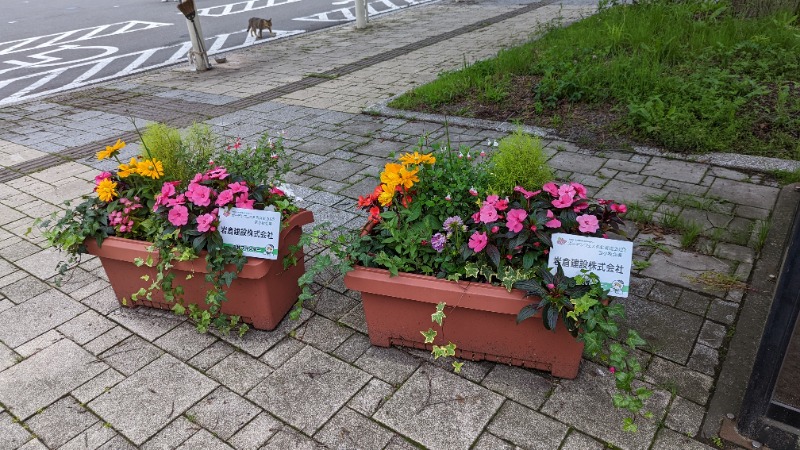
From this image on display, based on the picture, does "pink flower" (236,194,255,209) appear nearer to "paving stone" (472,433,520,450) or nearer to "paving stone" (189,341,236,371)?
"paving stone" (189,341,236,371)

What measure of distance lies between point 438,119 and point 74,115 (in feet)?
15.6

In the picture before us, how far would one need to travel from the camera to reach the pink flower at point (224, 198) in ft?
8.70

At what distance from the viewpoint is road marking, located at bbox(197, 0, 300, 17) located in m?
15.2

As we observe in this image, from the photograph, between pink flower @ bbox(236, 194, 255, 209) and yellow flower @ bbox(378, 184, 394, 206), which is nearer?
yellow flower @ bbox(378, 184, 394, 206)

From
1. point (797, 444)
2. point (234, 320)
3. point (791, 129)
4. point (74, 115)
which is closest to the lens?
point (797, 444)

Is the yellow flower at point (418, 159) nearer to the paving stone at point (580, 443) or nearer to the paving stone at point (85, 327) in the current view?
the paving stone at point (580, 443)

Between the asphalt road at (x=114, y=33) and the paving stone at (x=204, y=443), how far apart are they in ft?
25.1

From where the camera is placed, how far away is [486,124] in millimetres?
5527

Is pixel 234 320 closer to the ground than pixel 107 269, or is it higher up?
closer to the ground

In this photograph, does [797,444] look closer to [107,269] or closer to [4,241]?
[107,269]

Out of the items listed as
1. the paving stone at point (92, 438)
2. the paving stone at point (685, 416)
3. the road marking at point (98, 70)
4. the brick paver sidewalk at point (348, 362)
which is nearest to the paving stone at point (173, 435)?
the brick paver sidewalk at point (348, 362)

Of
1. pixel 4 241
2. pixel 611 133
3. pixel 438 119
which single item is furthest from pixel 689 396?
pixel 4 241

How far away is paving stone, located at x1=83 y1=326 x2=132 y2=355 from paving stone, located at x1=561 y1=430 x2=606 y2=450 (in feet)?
7.42

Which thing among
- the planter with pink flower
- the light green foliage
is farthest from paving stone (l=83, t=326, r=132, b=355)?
the light green foliage
